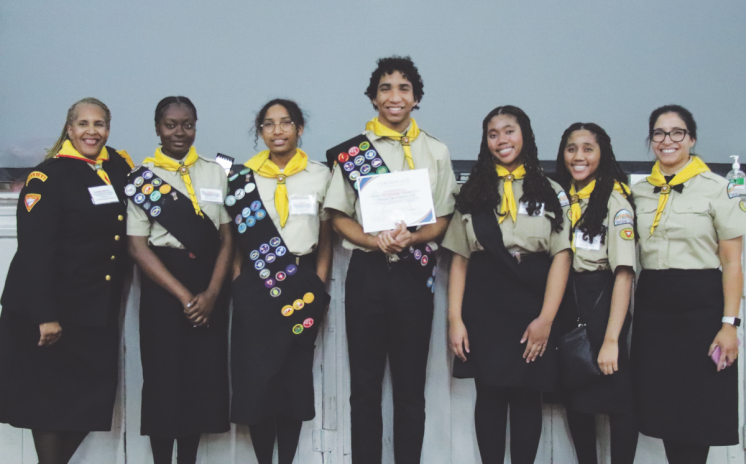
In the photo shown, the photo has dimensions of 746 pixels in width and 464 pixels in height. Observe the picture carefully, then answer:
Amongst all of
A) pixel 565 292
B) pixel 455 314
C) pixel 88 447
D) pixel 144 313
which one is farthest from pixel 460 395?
pixel 88 447

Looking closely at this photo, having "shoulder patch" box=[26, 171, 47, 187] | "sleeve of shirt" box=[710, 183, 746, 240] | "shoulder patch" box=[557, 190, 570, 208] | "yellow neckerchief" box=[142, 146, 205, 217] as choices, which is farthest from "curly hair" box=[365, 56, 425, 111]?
"shoulder patch" box=[26, 171, 47, 187]

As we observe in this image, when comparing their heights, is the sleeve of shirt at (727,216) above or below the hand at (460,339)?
above

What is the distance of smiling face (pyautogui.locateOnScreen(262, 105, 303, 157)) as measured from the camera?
6.48 ft

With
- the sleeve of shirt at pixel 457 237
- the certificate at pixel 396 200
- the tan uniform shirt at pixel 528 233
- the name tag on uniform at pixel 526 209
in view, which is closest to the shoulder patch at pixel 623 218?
the tan uniform shirt at pixel 528 233

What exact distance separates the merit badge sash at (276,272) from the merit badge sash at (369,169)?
13.2 inches

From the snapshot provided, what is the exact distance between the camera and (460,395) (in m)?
2.21

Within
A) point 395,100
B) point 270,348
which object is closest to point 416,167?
point 395,100

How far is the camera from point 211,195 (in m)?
2.00

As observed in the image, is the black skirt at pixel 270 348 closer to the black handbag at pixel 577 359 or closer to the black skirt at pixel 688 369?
the black handbag at pixel 577 359

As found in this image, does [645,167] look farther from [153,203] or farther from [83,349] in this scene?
[83,349]

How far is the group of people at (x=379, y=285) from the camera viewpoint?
5.91 feet

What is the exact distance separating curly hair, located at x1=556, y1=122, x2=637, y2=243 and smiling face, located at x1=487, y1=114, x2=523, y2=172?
0.23m

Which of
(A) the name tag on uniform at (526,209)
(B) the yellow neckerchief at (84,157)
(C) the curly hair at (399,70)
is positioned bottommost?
(A) the name tag on uniform at (526,209)

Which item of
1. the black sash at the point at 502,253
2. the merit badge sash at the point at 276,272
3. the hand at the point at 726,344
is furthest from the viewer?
the merit badge sash at the point at 276,272
